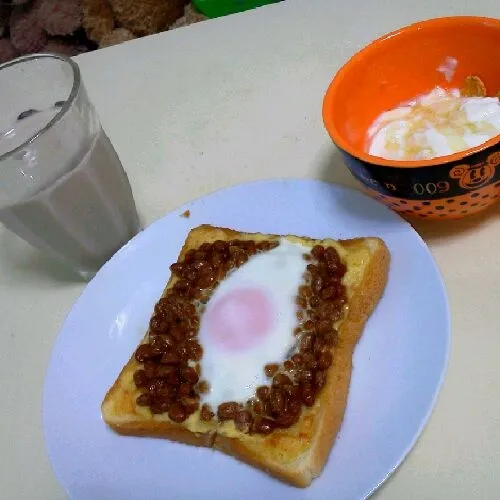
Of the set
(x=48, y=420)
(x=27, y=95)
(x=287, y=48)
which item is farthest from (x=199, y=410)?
(x=287, y=48)

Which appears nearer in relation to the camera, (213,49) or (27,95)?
(27,95)

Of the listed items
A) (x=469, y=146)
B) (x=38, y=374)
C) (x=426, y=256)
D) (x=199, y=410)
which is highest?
(x=469, y=146)

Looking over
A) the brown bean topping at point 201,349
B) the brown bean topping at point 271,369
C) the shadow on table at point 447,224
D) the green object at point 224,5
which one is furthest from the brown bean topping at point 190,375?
the green object at point 224,5

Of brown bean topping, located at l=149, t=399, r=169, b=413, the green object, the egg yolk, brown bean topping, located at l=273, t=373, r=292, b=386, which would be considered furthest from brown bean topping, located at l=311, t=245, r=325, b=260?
the green object

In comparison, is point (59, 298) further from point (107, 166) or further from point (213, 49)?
point (213, 49)

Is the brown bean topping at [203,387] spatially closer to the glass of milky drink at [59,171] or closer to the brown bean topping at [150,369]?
the brown bean topping at [150,369]

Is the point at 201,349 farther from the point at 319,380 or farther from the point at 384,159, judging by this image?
the point at 384,159

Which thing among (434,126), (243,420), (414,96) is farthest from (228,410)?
(414,96)

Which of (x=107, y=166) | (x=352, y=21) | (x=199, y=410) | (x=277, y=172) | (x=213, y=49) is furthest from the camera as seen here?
(x=213, y=49)
